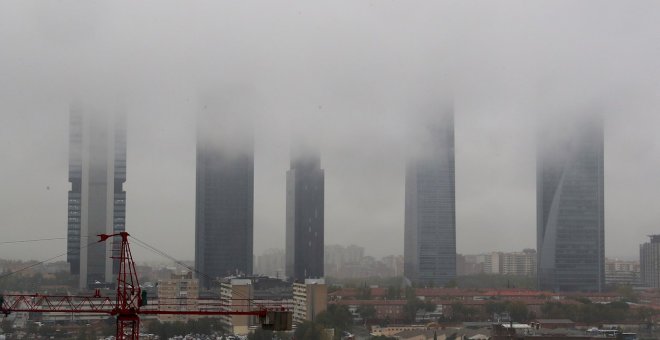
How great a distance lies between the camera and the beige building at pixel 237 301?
21.2m

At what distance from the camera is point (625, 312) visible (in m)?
23.5

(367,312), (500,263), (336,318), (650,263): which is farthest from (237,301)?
(650,263)

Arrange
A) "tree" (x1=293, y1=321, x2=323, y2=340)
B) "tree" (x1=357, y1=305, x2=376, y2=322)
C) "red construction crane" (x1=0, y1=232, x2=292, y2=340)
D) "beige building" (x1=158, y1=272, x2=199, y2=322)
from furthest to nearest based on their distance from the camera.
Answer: "tree" (x1=357, y1=305, x2=376, y2=322) < "beige building" (x1=158, y1=272, x2=199, y2=322) < "tree" (x1=293, y1=321, x2=323, y2=340) < "red construction crane" (x1=0, y1=232, x2=292, y2=340)

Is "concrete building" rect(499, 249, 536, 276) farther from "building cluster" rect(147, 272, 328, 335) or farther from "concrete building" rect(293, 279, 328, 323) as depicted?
"concrete building" rect(293, 279, 328, 323)

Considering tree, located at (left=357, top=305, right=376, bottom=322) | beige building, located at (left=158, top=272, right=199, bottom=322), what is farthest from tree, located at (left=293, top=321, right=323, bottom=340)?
beige building, located at (left=158, top=272, right=199, bottom=322)

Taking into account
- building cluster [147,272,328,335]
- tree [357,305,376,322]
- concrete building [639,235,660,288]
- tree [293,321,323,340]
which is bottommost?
tree [293,321,323,340]

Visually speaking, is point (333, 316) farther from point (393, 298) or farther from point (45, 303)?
point (45, 303)

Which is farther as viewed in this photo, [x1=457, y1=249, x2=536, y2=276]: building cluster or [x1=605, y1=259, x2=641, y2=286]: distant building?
[x1=605, y1=259, x2=641, y2=286]: distant building

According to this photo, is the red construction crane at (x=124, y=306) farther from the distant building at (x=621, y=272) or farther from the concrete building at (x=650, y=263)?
the concrete building at (x=650, y=263)

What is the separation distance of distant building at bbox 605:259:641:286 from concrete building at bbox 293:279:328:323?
36.7 feet

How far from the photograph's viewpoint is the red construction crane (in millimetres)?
13070

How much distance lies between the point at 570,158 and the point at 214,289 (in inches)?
502

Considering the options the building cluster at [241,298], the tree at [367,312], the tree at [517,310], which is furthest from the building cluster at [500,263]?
the building cluster at [241,298]

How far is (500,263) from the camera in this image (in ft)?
91.4
